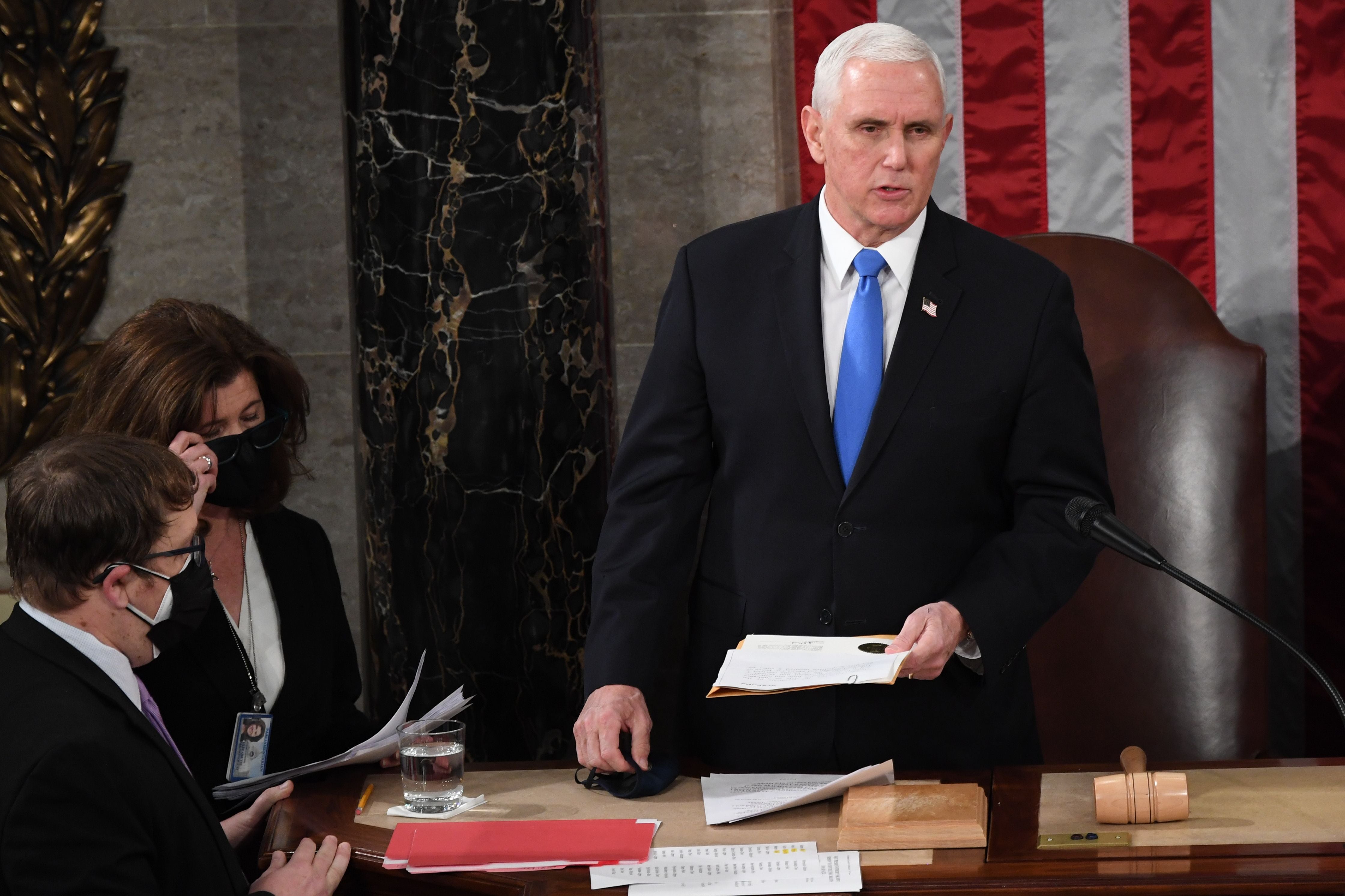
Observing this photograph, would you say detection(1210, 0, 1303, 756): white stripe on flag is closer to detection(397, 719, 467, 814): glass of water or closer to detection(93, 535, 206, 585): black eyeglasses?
detection(397, 719, 467, 814): glass of water

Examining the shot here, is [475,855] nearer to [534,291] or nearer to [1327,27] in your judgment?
[534,291]

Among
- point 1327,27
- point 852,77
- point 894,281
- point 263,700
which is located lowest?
point 263,700

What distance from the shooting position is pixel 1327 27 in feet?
11.0

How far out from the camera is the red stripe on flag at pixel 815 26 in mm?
3545

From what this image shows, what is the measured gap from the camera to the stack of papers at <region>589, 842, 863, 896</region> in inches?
68.4

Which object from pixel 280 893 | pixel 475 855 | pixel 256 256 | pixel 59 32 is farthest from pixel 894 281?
pixel 59 32

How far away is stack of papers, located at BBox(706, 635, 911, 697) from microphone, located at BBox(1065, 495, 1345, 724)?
301mm

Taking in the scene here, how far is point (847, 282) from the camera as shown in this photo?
2.31m

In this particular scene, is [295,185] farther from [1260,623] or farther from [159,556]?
[1260,623]

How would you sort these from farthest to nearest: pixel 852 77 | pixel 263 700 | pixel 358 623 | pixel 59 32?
pixel 358 623 < pixel 59 32 < pixel 263 700 < pixel 852 77

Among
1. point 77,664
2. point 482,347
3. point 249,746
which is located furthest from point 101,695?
point 482,347

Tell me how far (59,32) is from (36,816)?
2703mm

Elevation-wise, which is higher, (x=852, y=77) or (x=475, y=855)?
(x=852, y=77)

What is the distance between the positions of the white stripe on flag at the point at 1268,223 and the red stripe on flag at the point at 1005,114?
0.42 m
